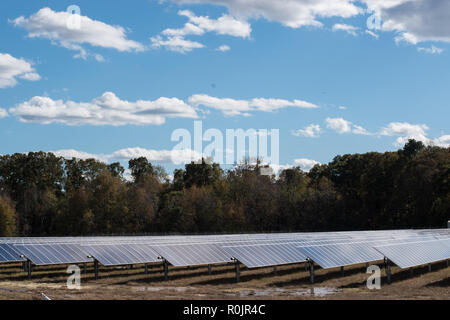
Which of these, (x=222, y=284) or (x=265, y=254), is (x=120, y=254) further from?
(x=265, y=254)

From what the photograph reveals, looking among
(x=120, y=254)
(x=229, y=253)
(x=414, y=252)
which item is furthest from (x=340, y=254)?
(x=120, y=254)

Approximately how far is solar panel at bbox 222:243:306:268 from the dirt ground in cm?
85

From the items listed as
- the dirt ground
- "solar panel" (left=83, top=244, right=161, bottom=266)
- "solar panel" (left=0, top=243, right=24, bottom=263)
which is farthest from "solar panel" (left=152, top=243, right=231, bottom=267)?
"solar panel" (left=0, top=243, right=24, bottom=263)

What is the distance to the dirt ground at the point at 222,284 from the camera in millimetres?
19297

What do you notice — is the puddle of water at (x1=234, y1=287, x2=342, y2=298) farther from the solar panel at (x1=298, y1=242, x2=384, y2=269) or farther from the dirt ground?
the solar panel at (x1=298, y1=242, x2=384, y2=269)

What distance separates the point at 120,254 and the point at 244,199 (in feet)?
165

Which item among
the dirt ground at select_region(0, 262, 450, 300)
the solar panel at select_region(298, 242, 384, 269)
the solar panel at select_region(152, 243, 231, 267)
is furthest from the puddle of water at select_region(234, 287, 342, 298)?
the solar panel at select_region(152, 243, 231, 267)

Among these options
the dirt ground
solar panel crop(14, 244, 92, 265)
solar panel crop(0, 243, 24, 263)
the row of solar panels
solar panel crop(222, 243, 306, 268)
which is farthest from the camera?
solar panel crop(0, 243, 24, 263)

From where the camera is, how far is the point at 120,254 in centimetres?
2738

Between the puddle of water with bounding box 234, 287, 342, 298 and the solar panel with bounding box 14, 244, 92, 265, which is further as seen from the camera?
the solar panel with bounding box 14, 244, 92, 265

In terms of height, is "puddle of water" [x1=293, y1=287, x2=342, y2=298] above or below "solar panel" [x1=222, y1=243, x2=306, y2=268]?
below

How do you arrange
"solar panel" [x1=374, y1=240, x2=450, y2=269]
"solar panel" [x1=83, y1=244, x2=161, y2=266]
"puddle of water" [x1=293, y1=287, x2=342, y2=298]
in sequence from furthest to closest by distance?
"solar panel" [x1=83, y1=244, x2=161, y2=266]
"solar panel" [x1=374, y1=240, x2=450, y2=269]
"puddle of water" [x1=293, y1=287, x2=342, y2=298]

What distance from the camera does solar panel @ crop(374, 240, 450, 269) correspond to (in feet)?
79.6

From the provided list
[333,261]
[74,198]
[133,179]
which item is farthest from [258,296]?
[133,179]
